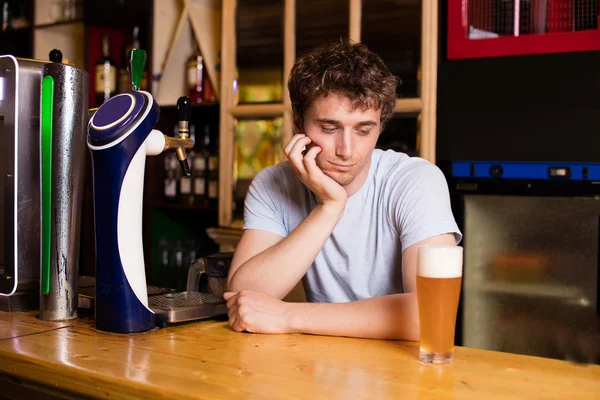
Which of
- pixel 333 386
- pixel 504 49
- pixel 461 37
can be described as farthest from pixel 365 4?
pixel 333 386

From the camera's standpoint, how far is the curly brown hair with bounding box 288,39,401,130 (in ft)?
4.70

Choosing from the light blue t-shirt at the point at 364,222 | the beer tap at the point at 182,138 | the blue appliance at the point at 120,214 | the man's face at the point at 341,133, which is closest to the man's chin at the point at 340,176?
the man's face at the point at 341,133

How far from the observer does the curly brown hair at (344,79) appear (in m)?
1.43

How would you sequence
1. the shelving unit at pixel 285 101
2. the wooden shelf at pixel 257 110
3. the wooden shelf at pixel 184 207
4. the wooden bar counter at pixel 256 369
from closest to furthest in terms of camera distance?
1. the wooden bar counter at pixel 256 369
2. the shelving unit at pixel 285 101
3. the wooden shelf at pixel 257 110
4. the wooden shelf at pixel 184 207

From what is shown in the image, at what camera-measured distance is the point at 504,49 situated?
221cm

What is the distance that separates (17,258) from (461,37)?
5.08 ft

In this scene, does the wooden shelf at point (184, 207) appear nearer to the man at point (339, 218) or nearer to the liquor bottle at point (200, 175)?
the liquor bottle at point (200, 175)

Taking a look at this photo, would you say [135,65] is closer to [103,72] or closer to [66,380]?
[66,380]

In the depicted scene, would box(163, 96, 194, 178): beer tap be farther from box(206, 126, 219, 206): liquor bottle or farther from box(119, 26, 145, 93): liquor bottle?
box(119, 26, 145, 93): liquor bottle

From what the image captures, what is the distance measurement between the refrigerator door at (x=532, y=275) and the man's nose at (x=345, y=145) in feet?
3.13

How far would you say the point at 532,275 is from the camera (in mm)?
2189

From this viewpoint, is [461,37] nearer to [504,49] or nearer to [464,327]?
[504,49]

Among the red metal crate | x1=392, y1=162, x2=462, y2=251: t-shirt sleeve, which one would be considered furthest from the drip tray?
the red metal crate

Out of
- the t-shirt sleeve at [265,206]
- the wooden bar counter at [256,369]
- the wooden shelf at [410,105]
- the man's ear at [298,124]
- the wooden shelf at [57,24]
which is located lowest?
the wooden bar counter at [256,369]
